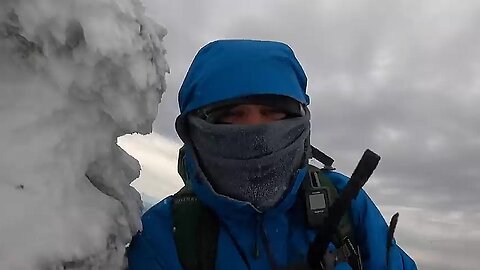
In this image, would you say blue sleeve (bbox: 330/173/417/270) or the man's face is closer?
blue sleeve (bbox: 330/173/417/270)

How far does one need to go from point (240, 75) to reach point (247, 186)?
0.52m

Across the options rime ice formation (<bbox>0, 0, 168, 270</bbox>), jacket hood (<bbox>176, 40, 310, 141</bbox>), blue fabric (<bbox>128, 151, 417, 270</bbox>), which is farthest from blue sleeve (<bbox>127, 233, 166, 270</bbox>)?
jacket hood (<bbox>176, 40, 310, 141</bbox>)

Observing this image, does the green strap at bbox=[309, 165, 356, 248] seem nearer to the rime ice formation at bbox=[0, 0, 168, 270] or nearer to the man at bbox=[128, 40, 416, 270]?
the man at bbox=[128, 40, 416, 270]

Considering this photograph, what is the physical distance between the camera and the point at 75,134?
2.00 metres

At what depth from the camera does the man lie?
2555mm

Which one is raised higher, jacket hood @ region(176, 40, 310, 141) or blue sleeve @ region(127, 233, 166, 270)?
jacket hood @ region(176, 40, 310, 141)

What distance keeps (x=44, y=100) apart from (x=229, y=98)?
95 centimetres

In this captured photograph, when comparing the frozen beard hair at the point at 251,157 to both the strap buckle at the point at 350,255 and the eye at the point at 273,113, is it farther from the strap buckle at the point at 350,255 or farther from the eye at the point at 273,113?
the strap buckle at the point at 350,255

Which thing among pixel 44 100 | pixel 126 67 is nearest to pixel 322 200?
pixel 126 67

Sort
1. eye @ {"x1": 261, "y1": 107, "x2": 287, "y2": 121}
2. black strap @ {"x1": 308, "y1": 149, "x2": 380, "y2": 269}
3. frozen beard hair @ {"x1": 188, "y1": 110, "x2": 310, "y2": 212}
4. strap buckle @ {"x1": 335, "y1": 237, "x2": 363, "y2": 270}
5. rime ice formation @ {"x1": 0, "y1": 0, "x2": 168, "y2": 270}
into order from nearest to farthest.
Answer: rime ice formation @ {"x1": 0, "y1": 0, "x2": 168, "y2": 270}, black strap @ {"x1": 308, "y1": 149, "x2": 380, "y2": 269}, strap buckle @ {"x1": 335, "y1": 237, "x2": 363, "y2": 270}, frozen beard hair @ {"x1": 188, "y1": 110, "x2": 310, "y2": 212}, eye @ {"x1": 261, "y1": 107, "x2": 287, "y2": 121}

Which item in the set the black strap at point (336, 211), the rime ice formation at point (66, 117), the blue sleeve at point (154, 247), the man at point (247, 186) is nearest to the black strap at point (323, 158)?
the man at point (247, 186)

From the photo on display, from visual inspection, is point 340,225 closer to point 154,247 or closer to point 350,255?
point 350,255

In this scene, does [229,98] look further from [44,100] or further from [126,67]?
[44,100]

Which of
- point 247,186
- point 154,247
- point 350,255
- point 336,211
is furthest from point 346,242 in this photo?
point 154,247
